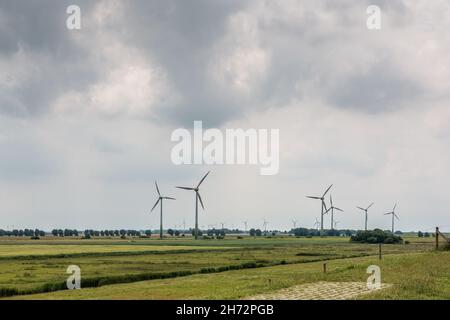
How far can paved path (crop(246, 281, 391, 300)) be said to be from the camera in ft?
88.4

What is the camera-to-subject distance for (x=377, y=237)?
15550 centimetres

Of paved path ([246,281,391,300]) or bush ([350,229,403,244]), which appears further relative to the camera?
bush ([350,229,403,244])

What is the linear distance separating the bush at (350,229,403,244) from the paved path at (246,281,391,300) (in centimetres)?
12343

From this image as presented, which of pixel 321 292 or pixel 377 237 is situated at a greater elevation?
pixel 321 292

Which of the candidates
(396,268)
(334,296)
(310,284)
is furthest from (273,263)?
(334,296)

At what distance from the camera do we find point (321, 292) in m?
29.0

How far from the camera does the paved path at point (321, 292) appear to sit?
2694 centimetres

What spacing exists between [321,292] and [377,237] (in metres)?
132

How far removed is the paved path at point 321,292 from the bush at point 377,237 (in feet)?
405

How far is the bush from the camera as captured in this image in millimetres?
151375

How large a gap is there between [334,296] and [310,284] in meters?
5.38

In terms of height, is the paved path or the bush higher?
the paved path

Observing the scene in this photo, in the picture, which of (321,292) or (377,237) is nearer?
(321,292)
